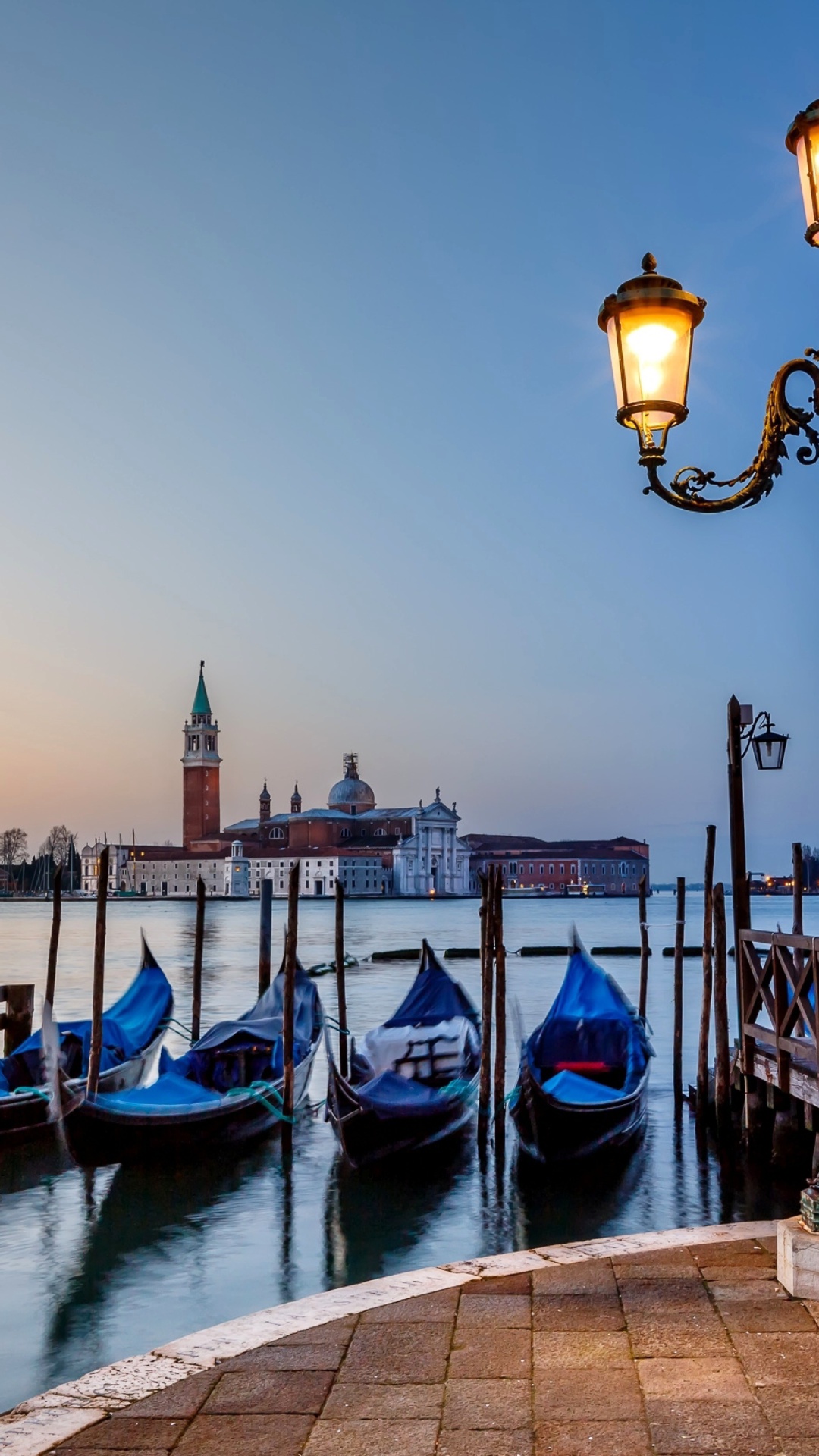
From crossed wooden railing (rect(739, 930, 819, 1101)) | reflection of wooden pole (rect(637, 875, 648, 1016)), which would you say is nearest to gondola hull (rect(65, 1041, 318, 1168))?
crossed wooden railing (rect(739, 930, 819, 1101))

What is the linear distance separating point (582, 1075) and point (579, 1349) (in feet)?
16.8

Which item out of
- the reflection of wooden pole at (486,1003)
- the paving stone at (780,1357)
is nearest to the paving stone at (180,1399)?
the paving stone at (780,1357)

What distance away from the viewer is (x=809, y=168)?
2414mm

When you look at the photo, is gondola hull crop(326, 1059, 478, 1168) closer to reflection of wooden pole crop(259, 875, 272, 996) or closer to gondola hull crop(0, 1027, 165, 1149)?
gondola hull crop(0, 1027, 165, 1149)

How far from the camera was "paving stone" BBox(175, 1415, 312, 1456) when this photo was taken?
Result: 7.44 feet

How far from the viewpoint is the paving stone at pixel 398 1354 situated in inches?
101

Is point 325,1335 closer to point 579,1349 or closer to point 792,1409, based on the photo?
point 579,1349

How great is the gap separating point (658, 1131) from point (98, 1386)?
19.0 feet

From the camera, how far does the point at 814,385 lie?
270cm

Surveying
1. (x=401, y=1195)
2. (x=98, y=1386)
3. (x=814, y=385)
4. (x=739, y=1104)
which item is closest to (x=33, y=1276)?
(x=401, y=1195)

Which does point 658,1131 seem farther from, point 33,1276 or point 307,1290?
point 33,1276

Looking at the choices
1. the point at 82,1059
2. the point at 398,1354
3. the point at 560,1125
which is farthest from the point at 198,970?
the point at 398,1354

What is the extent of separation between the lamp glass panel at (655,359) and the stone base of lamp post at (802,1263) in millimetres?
1914

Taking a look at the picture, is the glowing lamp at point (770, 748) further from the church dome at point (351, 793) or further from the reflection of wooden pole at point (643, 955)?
the church dome at point (351, 793)
